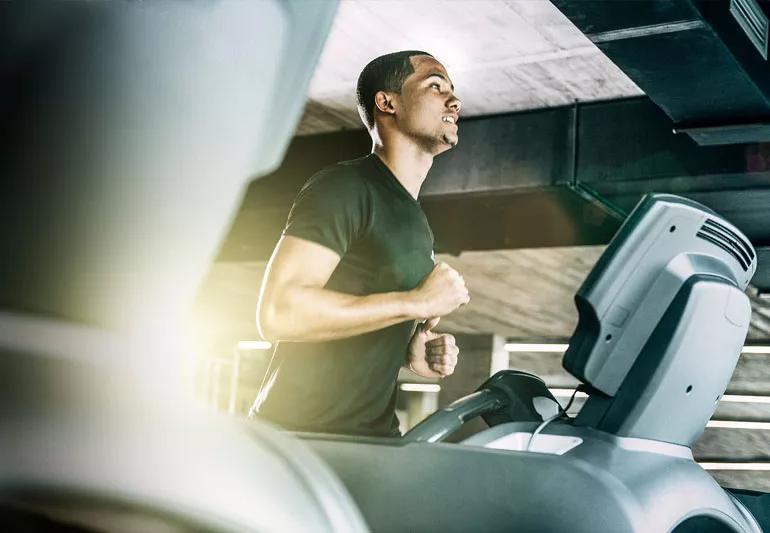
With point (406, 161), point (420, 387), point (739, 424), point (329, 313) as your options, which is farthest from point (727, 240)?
point (420, 387)

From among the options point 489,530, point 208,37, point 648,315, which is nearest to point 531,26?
point 648,315

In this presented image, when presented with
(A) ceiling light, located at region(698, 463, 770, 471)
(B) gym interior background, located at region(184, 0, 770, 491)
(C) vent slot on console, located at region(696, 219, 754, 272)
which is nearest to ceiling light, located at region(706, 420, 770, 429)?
(A) ceiling light, located at region(698, 463, 770, 471)

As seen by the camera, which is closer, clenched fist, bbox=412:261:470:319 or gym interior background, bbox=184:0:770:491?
clenched fist, bbox=412:261:470:319

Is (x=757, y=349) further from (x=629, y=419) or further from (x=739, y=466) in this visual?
(x=629, y=419)

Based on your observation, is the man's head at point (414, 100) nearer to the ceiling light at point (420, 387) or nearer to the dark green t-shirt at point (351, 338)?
the dark green t-shirt at point (351, 338)

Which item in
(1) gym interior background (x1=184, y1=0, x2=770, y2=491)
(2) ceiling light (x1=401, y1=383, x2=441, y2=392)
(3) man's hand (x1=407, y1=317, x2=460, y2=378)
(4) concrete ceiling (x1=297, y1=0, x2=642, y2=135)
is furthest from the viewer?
(2) ceiling light (x1=401, y1=383, x2=441, y2=392)

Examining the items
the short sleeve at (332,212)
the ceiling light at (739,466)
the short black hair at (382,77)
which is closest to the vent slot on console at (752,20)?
the short black hair at (382,77)

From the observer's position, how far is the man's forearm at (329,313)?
5.83 feet

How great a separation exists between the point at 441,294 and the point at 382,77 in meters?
0.81

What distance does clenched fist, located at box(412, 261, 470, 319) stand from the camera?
181 centimetres

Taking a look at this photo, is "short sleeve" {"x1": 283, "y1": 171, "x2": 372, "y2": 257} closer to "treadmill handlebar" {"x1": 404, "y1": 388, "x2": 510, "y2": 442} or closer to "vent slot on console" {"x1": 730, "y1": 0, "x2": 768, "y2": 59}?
"treadmill handlebar" {"x1": 404, "y1": 388, "x2": 510, "y2": 442}

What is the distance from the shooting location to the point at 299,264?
1.83 m

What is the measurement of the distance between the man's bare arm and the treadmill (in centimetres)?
22

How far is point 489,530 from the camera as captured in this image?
Answer: 4.26ft
